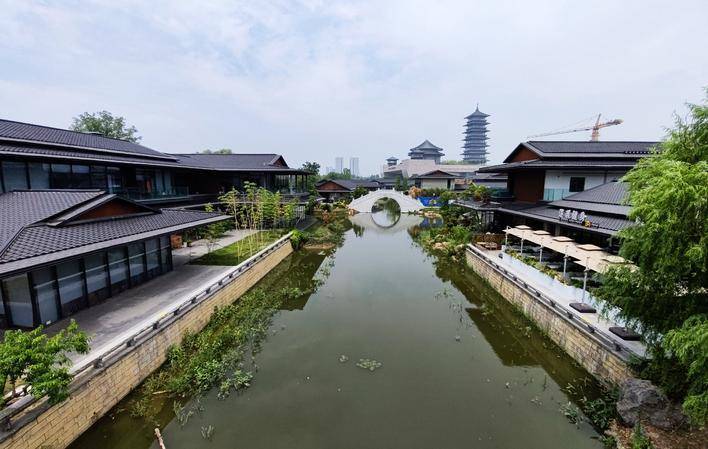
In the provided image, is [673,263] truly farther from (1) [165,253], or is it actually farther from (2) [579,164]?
(1) [165,253]

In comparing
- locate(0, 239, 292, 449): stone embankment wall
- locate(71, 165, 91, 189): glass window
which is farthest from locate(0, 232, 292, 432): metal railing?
locate(71, 165, 91, 189): glass window

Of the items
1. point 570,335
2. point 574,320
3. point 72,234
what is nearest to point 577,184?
point 574,320

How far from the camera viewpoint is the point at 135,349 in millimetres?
9438

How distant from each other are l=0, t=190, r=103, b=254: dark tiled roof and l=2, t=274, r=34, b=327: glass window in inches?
53.8

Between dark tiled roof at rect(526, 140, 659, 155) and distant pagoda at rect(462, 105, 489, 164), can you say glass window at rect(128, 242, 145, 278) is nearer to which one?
dark tiled roof at rect(526, 140, 659, 155)

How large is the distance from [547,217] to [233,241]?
2103cm

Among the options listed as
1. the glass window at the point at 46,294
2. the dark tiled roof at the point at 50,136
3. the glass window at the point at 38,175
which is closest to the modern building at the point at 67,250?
the glass window at the point at 46,294

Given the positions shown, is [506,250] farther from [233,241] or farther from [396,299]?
[233,241]

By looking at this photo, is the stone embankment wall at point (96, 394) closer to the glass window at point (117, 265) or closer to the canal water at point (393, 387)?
the canal water at point (393, 387)

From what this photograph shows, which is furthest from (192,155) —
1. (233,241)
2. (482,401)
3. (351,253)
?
(482,401)

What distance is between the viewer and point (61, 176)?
54.3 ft

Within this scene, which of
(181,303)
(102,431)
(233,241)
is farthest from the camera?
(233,241)

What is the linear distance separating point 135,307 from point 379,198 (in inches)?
1843

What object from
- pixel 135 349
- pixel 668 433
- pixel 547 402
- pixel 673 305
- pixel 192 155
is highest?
pixel 192 155
